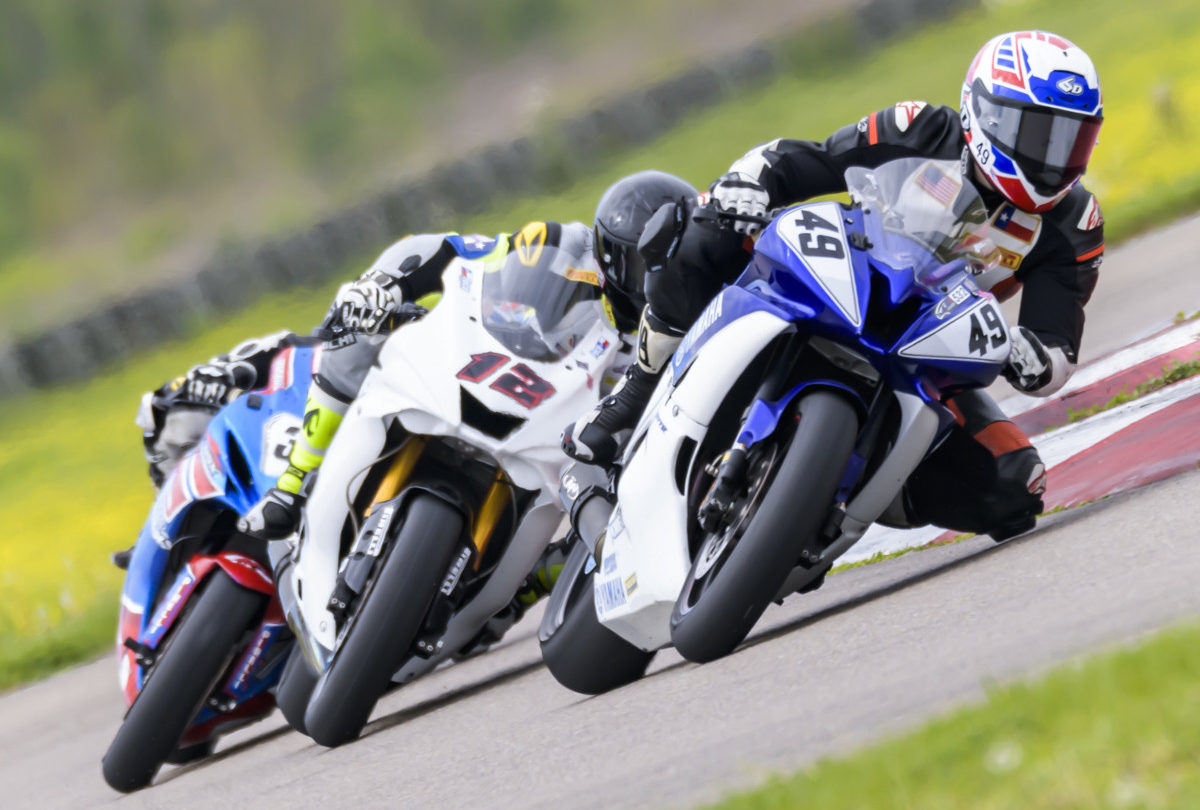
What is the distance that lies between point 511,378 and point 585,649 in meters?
0.98

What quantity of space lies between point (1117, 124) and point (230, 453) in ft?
37.6

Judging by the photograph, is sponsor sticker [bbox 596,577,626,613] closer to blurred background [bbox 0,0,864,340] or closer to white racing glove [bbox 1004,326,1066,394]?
white racing glove [bbox 1004,326,1066,394]

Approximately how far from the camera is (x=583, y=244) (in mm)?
5750

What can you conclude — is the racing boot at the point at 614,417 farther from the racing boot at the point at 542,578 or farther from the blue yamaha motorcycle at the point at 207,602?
the blue yamaha motorcycle at the point at 207,602

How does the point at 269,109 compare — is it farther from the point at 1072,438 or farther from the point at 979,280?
the point at 979,280

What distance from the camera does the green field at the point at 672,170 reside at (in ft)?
39.3

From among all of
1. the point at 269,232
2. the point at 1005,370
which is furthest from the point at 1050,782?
the point at 269,232

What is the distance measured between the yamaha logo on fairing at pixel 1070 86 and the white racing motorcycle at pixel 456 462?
1676 millimetres

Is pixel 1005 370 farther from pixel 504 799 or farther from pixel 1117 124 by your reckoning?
pixel 1117 124

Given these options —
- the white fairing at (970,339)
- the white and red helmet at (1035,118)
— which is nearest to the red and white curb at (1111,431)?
the white and red helmet at (1035,118)

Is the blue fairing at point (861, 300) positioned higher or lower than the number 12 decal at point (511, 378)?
higher

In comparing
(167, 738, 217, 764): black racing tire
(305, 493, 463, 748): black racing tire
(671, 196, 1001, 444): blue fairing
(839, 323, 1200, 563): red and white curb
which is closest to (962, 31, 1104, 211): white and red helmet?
(671, 196, 1001, 444): blue fairing

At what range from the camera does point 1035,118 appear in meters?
4.76

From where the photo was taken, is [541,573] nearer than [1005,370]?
No
